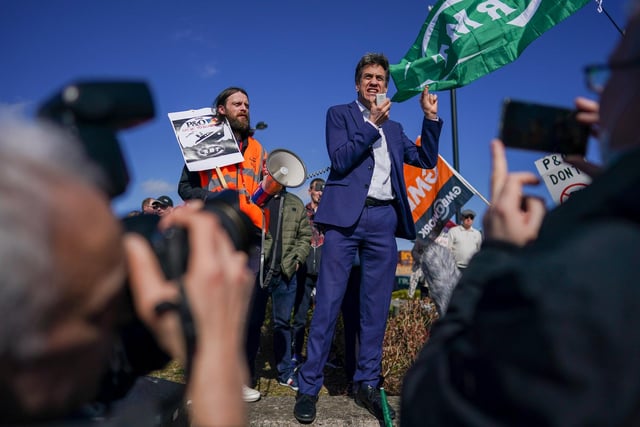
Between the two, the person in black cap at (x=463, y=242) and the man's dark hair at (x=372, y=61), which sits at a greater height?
the man's dark hair at (x=372, y=61)

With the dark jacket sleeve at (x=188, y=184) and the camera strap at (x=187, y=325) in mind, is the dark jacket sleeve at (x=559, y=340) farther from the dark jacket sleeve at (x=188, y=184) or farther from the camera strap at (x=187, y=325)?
the dark jacket sleeve at (x=188, y=184)

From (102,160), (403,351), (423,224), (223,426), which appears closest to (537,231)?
(223,426)

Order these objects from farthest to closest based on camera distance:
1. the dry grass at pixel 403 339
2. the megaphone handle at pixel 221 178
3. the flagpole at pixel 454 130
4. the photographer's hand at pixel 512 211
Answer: the flagpole at pixel 454 130, the dry grass at pixel 403 339, the megaphone handle at pixel 221 178, the photographer's hand at pixel 512 211

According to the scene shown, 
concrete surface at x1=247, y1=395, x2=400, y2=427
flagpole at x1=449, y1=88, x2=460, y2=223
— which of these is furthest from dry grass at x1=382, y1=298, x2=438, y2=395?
flagpole at x1=449, y1=88, x2=460, y2=223

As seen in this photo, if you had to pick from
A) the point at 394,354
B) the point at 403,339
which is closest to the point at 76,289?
the point at 394,354

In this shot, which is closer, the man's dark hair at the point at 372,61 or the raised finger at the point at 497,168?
the raised finger at the point at 497,168

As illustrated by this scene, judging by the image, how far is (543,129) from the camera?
121cm

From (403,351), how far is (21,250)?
4.30 meters

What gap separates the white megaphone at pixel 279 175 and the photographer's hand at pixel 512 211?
258 centimetres

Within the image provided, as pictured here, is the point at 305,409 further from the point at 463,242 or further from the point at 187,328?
the point at 463,242

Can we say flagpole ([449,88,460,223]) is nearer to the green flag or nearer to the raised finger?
the green flag

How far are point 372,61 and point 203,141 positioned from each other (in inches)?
54.7

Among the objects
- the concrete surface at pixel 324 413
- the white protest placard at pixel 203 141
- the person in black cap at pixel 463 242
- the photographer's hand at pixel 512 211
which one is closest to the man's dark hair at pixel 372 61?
the white protest placard at pixel 203 141

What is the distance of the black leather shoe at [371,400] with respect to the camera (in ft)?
11.0
